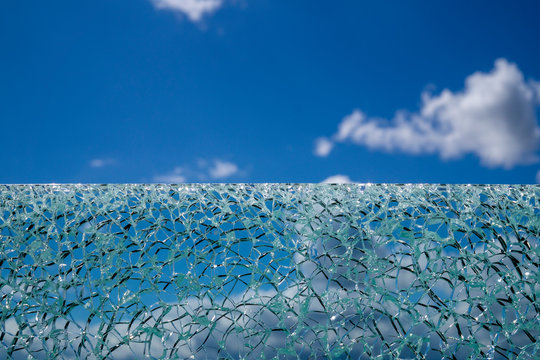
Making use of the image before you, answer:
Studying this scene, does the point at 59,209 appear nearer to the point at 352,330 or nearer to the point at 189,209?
the point at 189,209

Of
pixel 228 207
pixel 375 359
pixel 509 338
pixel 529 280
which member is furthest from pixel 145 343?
pixel 529 280

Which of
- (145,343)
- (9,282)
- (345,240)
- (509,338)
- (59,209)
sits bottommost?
(509,338)

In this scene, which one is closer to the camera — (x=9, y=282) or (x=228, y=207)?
(x=9, y=282)

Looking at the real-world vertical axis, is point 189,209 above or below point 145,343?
above

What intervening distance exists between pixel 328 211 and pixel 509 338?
1.43m

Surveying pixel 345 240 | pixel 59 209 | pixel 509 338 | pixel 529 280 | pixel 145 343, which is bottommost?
pixel 509 338

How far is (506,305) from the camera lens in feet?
10.5

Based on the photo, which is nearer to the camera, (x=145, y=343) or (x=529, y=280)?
(x=145, y=343)

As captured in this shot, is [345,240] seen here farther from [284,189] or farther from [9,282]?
[9,282]

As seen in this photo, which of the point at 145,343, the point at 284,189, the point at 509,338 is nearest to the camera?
the point at 145,343

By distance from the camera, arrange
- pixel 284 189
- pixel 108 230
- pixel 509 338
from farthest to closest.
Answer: pixel 284 189
pixel 108 230
pixel 509 338

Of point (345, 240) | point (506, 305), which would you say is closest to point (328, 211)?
point (345, 240)

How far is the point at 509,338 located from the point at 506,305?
0.21 meters

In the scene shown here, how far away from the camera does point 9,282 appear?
3141 millimetres
